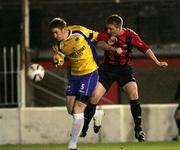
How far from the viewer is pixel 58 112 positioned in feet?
62.0

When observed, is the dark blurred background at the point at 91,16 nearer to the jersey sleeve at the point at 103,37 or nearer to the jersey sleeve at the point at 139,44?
the jersey sleeve at the point at 139,44

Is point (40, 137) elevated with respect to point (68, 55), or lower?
lower

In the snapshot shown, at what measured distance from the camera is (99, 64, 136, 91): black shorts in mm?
13438

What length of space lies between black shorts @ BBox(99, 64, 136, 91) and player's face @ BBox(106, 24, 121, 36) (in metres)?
0.62

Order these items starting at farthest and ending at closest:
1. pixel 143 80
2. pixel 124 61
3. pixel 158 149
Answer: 1. pixel 143 80
2. pixel 158 149
3. pixel 124 61

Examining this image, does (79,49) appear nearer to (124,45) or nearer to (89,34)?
(89,34)

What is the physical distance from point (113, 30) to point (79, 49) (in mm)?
821

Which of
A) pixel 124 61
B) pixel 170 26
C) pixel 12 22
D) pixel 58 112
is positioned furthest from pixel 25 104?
pixel 124 61

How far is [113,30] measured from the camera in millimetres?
13086

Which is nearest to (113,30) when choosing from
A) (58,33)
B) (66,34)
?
(66,34)

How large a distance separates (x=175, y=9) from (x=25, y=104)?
5.26m

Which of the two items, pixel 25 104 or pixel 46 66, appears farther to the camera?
pixel 46 66

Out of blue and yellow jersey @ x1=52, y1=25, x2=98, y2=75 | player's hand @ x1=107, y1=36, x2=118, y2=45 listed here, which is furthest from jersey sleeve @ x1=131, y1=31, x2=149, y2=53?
blue and yellow jersey @ x1=52, y1=25, x2=98, y2=75

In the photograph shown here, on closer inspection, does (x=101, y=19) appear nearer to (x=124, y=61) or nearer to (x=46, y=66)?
(x=46, y=66)
